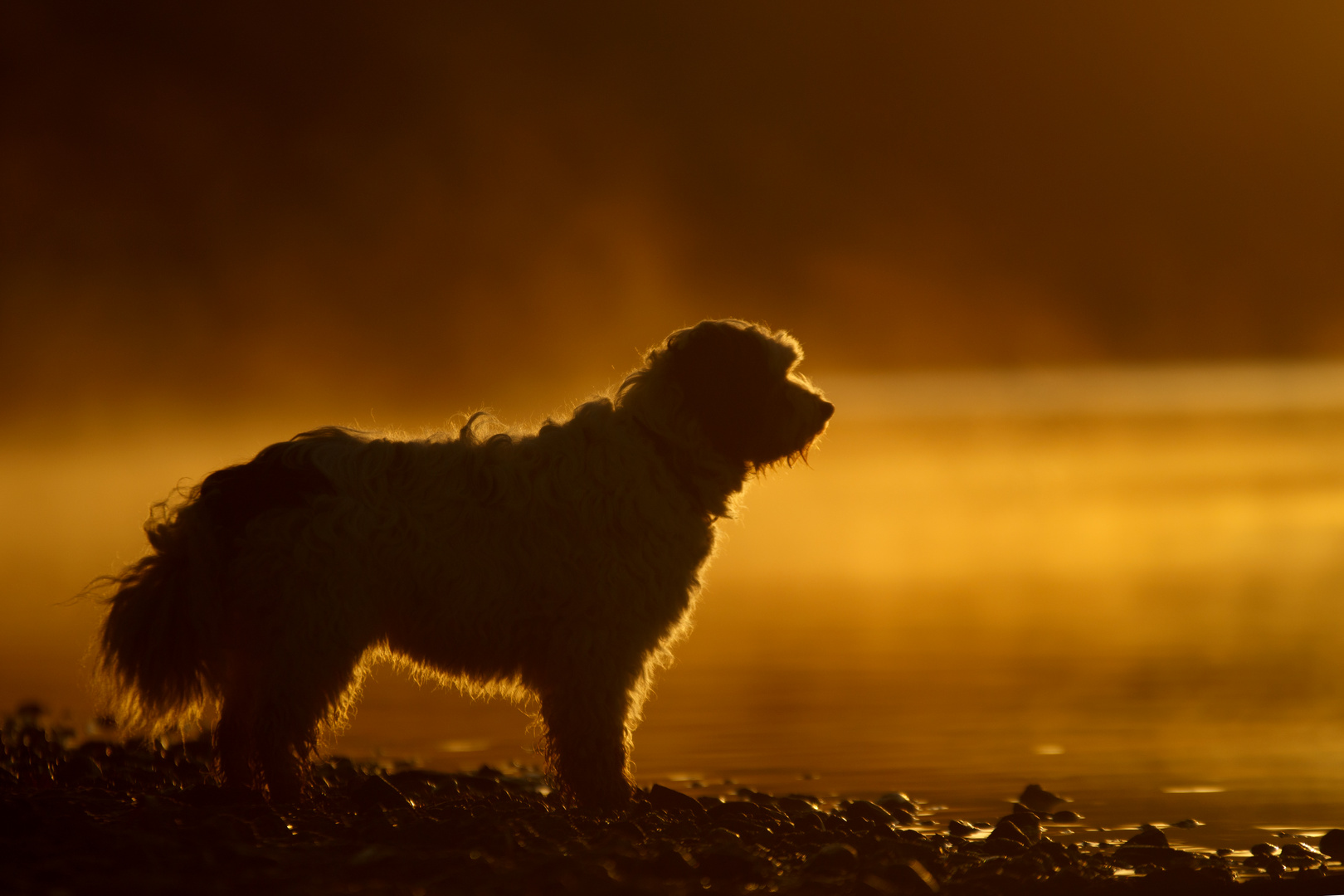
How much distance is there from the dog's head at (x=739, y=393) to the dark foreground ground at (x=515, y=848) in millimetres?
1895

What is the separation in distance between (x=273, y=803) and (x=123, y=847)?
1.06 metres

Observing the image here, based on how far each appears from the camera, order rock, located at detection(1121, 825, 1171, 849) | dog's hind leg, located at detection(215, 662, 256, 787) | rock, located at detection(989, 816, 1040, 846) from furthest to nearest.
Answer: rock, located at detection(1121, 825, 1171, 849), rock, located at detection(989, 816, 1040, 846), dog's hind leg, located at detection(215, 662, 256, 787)

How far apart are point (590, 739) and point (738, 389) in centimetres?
190

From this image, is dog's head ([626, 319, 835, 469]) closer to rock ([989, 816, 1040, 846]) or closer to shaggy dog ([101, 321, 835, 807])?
shaggy dog ([101, 321, 835, 807])

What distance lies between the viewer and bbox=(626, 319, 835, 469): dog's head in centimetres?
696

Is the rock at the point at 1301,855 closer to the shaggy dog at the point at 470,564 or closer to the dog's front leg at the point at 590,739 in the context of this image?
the shaggy dog at the point at 470,564

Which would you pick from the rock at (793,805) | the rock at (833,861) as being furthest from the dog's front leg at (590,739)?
the rock at (793,805)

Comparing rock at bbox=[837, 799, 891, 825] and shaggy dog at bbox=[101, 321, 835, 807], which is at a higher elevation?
shaggy dog at bbox=[101, 321, 835, 807]

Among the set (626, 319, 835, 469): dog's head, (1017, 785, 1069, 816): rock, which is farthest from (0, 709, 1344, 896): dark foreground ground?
(626, 319, 835, 469): dog's head

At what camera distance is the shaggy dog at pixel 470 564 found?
20.6ft

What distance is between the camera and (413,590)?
647 cm

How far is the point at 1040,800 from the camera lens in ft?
28.1

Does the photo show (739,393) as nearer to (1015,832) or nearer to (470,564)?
(470,564)

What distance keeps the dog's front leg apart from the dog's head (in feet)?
4.49
